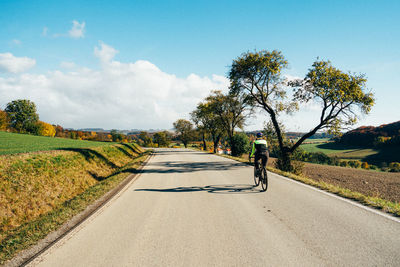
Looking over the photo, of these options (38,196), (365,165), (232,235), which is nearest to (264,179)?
(232,235)

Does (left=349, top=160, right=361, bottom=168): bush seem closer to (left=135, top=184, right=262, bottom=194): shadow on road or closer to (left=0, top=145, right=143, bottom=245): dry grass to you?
(left=135, top=184, right=262, bottom=194): shadow on road

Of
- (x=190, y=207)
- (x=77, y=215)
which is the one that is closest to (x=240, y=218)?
(x=190, y=207)

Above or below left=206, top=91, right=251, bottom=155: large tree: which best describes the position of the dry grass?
below

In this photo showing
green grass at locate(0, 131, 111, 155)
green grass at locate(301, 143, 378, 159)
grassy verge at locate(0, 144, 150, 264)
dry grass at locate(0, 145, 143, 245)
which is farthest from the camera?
green grass at locate(301, 143, 378, 159)

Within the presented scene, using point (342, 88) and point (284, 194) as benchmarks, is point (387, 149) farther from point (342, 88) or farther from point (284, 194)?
point (284, 194)

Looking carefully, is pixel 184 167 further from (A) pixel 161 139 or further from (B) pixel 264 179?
(A) pixel 161 139

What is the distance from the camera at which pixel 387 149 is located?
73125 mm

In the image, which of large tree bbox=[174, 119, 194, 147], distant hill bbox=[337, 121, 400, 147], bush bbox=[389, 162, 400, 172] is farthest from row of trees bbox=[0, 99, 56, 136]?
distant hill bbox=[337, 121, 400, 147]

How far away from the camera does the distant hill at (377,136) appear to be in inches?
2983

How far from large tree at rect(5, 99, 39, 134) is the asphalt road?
7838 centimetres

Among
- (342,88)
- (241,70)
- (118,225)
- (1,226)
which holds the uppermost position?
(241,70)

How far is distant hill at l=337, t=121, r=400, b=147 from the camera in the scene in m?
75.8

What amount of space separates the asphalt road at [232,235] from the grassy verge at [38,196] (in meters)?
0.71

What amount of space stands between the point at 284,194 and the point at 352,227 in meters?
2.65
